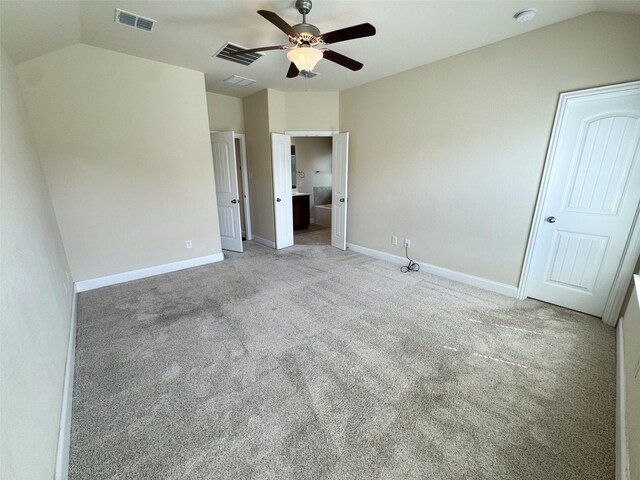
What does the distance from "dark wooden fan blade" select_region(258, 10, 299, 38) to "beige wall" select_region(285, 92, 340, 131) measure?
2.82m

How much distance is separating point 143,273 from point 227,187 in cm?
190

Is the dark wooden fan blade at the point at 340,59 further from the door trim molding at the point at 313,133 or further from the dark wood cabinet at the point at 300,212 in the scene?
the dark wood cabinet at the point at 300,212

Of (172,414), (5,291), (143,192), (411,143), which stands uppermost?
(411,143)

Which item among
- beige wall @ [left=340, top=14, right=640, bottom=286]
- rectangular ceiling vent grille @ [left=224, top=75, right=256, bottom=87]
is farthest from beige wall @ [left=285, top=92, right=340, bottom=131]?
rectangular ceiling vent grille @ [left=224, top=75, right=256, bottom=87]

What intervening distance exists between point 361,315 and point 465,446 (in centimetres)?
138

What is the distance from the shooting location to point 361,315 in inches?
108

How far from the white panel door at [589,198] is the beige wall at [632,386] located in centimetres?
45

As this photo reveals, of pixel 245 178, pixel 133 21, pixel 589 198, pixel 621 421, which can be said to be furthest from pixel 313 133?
pixel 621 421

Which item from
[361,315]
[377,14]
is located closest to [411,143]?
[377,14]

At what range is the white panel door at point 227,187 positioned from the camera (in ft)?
15.1

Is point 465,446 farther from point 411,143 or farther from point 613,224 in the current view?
point 411,143

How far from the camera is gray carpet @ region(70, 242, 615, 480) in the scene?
1385 millimetres

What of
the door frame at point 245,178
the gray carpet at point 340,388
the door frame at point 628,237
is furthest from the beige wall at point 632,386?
the door frame at point 245,178

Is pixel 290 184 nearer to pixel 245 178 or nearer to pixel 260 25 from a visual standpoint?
pixel 245 178
